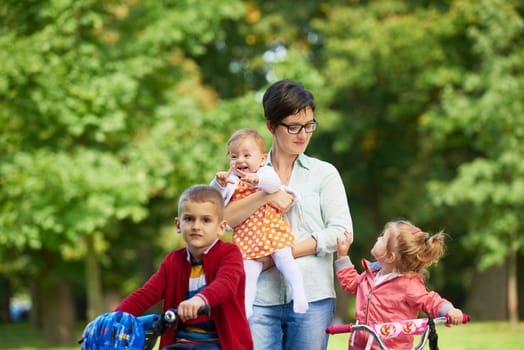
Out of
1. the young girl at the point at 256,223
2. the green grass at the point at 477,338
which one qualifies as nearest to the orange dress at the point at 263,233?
the young girl at the point at 256,223

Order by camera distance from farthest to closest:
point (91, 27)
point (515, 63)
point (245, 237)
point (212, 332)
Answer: point (515, 63) < point (91, 27) < point (245, 237) < point (212, 332)

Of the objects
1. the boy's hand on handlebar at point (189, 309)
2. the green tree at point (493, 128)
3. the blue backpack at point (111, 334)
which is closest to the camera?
the blue backpack at point (111, 334)

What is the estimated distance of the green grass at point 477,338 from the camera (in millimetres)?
13602

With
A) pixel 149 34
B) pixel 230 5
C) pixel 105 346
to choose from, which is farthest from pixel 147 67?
pixel 105 346

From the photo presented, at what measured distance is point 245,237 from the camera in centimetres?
471

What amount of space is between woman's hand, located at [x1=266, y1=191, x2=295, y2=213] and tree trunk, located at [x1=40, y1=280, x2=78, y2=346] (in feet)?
70.7

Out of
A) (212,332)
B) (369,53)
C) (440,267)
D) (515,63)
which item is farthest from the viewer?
(440,267)

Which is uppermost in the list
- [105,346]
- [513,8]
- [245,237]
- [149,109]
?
[513,8]

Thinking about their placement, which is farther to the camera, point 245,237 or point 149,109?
point 149,109

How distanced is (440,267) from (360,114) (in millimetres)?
9725

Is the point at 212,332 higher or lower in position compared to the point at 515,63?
lower

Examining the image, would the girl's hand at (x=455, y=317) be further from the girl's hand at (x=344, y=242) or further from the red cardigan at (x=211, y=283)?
the red cardigan at (x=211, y=283)

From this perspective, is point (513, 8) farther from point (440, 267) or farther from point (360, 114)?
point (440, 267)

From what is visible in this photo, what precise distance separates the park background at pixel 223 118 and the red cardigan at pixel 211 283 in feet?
31.8
